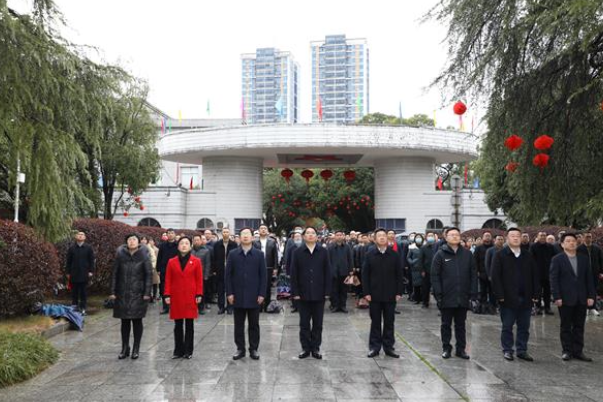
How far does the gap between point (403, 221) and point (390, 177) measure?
2.79 metres

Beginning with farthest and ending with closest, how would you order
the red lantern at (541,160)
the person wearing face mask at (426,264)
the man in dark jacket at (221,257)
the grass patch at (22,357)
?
the person wearing face mask at (426,264) < the man in dark jacket at (221,257) < the red lantern at (541,160) < the grass patch at (22,357)

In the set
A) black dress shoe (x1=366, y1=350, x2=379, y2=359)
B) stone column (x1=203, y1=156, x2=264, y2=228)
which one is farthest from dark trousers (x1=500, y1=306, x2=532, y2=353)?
stone column (x1=203, y1=156, x2=264, y2=228)

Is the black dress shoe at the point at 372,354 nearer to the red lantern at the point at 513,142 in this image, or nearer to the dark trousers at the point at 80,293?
the red lantern at the point at 513,142

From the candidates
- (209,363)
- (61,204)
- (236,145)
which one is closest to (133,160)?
(236,145)

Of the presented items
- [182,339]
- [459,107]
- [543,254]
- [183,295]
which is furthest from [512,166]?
[182,339]

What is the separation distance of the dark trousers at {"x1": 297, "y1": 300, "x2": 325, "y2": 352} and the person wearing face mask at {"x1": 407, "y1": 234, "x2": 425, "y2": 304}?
20.1 ft

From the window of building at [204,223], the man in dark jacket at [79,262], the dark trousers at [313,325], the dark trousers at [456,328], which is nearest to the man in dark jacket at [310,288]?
the dark trousers at [313,325]

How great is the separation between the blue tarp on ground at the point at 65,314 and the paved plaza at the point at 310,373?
0.33m

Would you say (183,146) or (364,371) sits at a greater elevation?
(183,146)

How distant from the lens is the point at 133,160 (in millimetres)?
21953

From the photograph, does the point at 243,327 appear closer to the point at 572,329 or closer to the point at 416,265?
the point at 572,329

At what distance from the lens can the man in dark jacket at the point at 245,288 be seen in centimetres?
720

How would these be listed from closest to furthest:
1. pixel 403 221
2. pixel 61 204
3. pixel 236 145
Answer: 1. pixel 61 204
2. pixel 236 145
3. pixel 403 221

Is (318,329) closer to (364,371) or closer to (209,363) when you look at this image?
(364,371)
